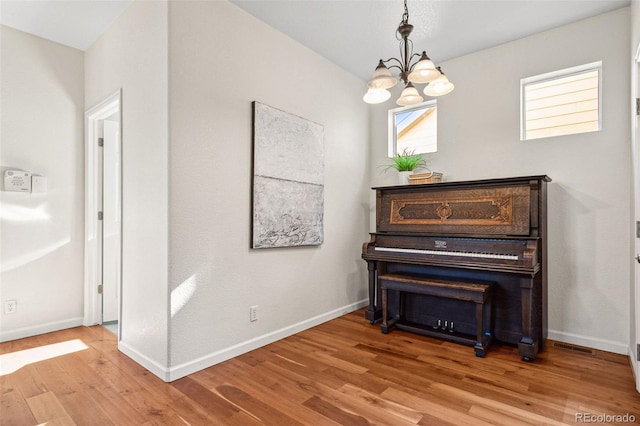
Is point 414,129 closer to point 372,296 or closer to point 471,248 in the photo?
point 471,248

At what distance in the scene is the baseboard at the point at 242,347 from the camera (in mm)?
2322

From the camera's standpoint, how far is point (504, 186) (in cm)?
288

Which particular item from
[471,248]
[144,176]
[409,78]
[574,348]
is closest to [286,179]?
[144,176]

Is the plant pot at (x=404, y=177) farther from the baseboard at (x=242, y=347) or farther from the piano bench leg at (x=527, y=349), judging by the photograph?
the piano bench leg at (x=527, y=349)

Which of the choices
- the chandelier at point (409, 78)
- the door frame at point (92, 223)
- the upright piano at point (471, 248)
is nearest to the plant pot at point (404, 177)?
the upright piano at point (471, 248)

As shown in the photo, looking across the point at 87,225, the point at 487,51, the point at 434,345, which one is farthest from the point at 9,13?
the point at 434,345

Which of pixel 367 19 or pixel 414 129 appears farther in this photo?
pixel 414 129

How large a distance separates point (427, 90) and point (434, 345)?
204cm

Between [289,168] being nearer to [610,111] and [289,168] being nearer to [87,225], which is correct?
[87,225]

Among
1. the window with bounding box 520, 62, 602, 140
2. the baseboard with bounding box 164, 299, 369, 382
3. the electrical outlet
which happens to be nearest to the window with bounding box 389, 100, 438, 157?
the window with bounding box 520, 62, 602, 140

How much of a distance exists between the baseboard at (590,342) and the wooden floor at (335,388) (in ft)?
0.28

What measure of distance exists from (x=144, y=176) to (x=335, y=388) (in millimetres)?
1971

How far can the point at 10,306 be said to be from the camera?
3021mm

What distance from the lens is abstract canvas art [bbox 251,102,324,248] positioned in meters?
2.87
